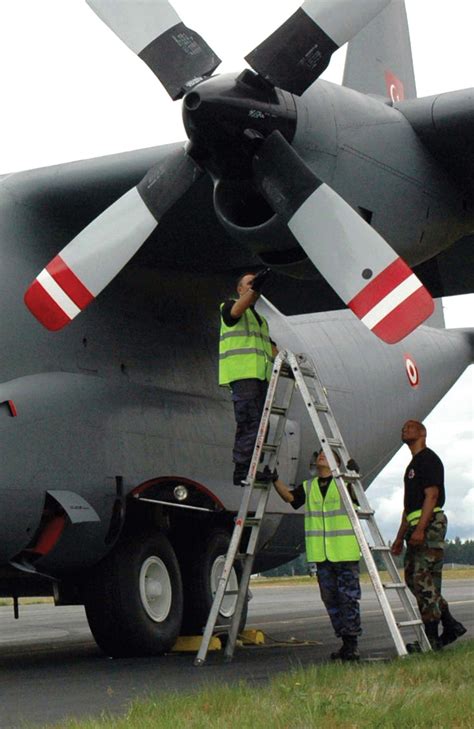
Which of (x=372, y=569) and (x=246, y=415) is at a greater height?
(x=246, y=415)

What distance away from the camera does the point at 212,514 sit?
11398mm

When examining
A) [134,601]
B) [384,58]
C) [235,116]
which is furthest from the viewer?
[384,58]

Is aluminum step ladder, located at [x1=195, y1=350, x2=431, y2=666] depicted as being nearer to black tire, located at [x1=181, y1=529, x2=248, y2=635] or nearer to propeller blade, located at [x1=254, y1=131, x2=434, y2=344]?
propeller blade, located at [x1=254, y1=131, x2=434, y2=344]

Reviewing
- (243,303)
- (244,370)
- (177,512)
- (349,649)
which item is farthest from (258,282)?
(177,512)

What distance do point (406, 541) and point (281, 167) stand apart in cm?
328

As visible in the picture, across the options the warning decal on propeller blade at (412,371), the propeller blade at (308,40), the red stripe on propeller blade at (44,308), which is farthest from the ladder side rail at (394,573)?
the warning decal on propeller blade at (412,371)

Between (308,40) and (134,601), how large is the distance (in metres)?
5.35

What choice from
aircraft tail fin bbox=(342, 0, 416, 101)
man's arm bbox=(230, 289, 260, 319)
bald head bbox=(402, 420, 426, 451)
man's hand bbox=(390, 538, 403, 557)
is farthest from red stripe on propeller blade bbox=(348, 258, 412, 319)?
aircraft tail fin bbox=(342, 0, 416, 101)

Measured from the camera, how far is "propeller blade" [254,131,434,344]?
8297 millimetres

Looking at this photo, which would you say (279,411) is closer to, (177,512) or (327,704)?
(177,512)

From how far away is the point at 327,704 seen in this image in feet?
18.3

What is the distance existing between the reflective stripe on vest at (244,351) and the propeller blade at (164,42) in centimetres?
209

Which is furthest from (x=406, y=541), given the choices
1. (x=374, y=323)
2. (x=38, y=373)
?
(x=38, y=373)

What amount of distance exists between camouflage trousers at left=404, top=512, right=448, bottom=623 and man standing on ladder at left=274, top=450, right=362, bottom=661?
0.49m
